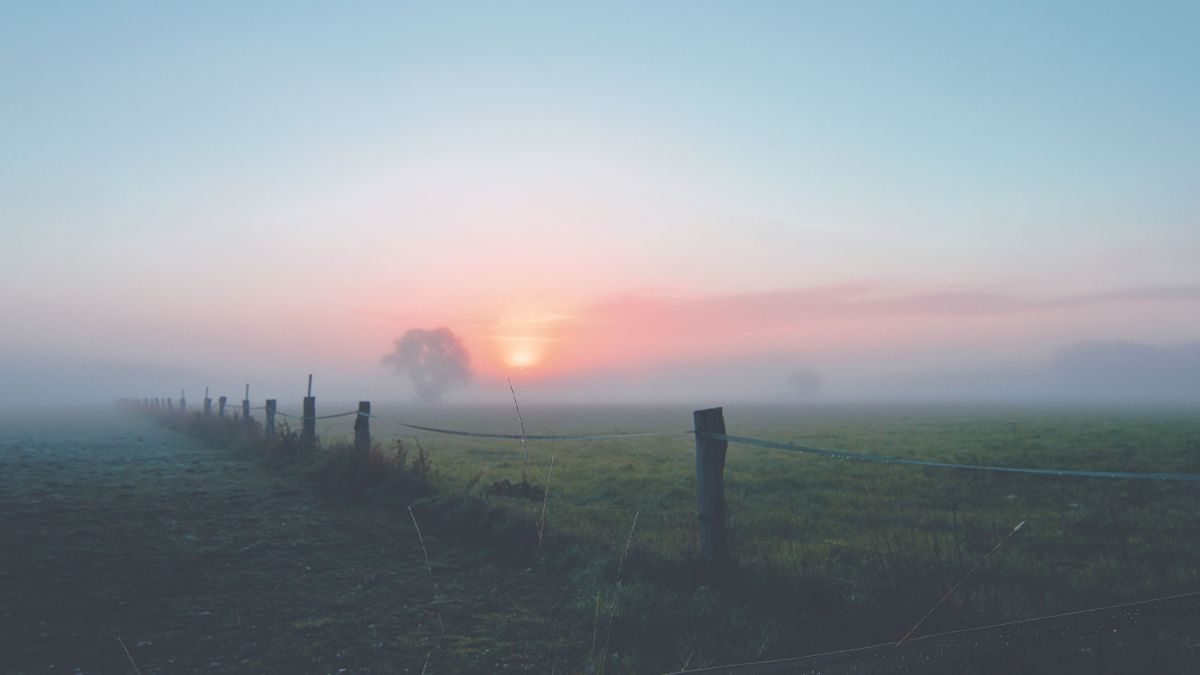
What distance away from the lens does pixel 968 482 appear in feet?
41.5

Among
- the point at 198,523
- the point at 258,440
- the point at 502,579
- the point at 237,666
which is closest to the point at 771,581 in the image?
the point at 502,579

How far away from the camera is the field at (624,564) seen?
450cm

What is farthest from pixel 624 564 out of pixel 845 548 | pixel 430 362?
pixel 430 362

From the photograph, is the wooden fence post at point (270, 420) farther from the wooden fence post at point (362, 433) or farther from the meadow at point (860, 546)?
the wooden fence post at point (362, 433)

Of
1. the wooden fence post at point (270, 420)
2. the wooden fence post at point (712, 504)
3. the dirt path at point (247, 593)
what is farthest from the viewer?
the wooden fence post at point (270, 420)

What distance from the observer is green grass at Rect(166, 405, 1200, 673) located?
15.0 ft

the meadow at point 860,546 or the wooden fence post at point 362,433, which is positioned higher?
the wooden fence post at point 362,433

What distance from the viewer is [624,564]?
19.9 feet

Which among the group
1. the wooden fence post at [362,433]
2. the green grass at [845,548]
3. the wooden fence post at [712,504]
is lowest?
the green grass at [845,548]

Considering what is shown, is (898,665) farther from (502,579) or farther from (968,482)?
(968,482)

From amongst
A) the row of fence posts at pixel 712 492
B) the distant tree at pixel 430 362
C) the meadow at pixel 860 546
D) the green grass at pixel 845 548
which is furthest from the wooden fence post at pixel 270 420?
the distant tree at pixel 430 362

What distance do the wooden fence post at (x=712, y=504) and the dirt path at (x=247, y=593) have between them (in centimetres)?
145

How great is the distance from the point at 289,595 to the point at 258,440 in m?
12.7

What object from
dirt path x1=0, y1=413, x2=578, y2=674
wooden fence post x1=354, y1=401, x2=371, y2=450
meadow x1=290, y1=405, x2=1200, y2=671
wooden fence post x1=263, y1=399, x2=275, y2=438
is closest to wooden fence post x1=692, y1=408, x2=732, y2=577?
meadow x1=290, y1=405, x2=1200, y2=671
